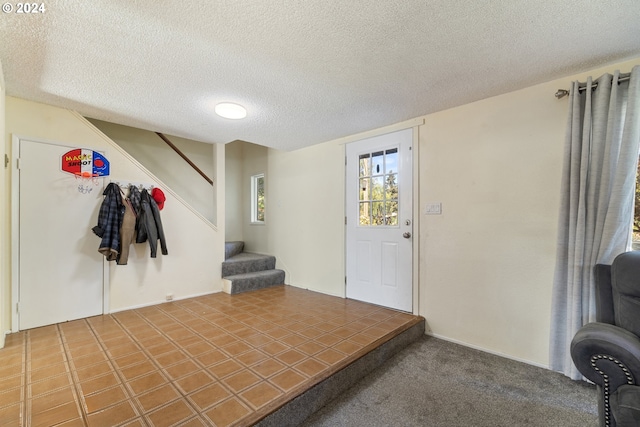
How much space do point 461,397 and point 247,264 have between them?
3.22 meters

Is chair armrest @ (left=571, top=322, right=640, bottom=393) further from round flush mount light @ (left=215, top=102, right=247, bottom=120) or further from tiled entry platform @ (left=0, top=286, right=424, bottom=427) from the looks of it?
round flush mount light @ (left=215, top=102, right=247, bottom=120)

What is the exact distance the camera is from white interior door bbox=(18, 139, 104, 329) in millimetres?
2502

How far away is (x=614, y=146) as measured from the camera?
182cm

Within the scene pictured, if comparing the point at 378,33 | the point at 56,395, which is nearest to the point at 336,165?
the point at 378,33

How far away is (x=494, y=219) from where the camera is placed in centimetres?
241

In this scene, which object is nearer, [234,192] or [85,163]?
[85,163]

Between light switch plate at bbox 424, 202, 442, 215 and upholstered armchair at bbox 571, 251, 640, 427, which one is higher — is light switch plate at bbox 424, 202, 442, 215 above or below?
above

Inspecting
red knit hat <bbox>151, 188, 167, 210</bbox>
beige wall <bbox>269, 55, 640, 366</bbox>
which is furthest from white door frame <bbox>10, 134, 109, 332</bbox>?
beige wall <bbox>269, 55, 640, 366</bbox>

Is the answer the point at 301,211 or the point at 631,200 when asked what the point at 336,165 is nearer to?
the point at 301,211

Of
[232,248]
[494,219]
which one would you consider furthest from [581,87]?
[232,248]

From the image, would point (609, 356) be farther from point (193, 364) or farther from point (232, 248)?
point (232, 248)

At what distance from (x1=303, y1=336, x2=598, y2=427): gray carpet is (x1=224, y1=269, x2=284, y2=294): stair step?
90.1 inches

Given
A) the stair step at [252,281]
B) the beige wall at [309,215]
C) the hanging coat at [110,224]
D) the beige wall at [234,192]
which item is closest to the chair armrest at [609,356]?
the beige wall at [309,215]

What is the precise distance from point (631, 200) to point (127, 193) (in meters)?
4.54
